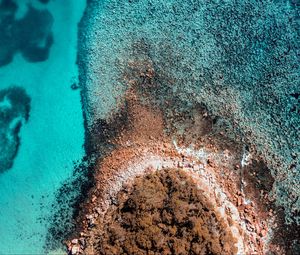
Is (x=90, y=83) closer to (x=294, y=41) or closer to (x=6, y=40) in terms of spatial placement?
(x=6, y=40)

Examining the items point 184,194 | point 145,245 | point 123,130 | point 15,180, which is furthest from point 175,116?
point 15,180

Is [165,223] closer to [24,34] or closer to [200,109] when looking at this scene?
[200,109]

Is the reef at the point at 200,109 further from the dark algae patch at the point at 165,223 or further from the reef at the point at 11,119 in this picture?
the reef at the point at 11,119

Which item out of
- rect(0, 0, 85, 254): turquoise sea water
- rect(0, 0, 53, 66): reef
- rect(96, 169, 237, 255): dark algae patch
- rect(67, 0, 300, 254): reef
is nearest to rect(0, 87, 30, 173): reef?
rect(0, 0, 85, 254): turquoise sea water

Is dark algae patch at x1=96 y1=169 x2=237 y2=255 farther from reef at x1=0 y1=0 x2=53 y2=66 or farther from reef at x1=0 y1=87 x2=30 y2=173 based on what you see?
reef at x1=0 y1=0 x2=53 y2=66

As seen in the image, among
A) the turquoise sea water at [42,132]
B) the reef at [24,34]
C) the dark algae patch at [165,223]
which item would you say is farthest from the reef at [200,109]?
the reef at [24,34]

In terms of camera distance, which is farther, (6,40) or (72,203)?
(6,40)
